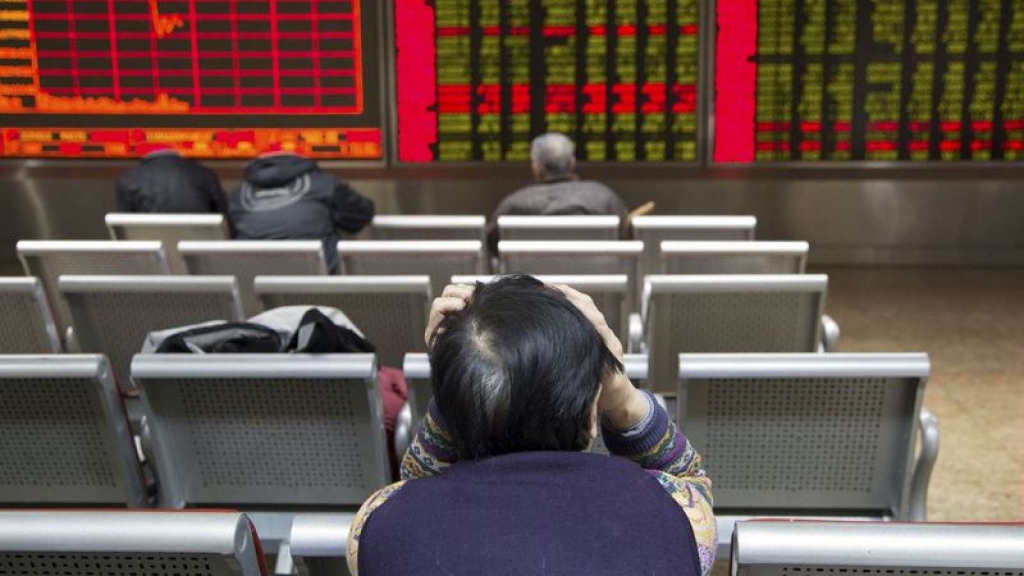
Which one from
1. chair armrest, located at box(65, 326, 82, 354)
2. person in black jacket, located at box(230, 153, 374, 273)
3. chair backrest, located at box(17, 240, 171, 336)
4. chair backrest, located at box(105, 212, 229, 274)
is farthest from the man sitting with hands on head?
person in black jacket, located at box(230, 153, 374, 273)

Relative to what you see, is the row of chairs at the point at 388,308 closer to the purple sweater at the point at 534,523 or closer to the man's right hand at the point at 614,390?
the man's right hand at the point at 614,390

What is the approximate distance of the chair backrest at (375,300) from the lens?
2836mm

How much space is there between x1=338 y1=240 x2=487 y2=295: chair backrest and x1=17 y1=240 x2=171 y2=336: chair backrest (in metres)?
0.63

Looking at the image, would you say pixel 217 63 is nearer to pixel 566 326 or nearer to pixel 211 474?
pixel 211 474

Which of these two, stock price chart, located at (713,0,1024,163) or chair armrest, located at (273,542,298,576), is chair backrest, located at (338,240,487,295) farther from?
stock price chart, located at (713,0,1024,163)

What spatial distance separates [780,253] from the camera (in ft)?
11.2

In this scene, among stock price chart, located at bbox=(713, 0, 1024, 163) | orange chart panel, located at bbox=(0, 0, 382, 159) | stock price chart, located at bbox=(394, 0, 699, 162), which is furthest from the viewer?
orange chart panel, located at bbox=(0, 0, 382, 159)

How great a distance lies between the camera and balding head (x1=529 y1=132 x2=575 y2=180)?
485 centimetres

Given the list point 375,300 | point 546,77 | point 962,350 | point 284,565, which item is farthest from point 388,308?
point 546,77

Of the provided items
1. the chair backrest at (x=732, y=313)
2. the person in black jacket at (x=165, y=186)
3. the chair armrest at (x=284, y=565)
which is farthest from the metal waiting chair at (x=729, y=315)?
the person in black jacket at (x=165, y=186)

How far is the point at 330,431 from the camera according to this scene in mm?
2168

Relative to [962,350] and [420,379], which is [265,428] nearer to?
[420,379]

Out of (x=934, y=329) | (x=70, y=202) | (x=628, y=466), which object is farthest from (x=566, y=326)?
Result: (x=70, y=202)

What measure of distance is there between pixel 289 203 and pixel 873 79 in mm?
3629
